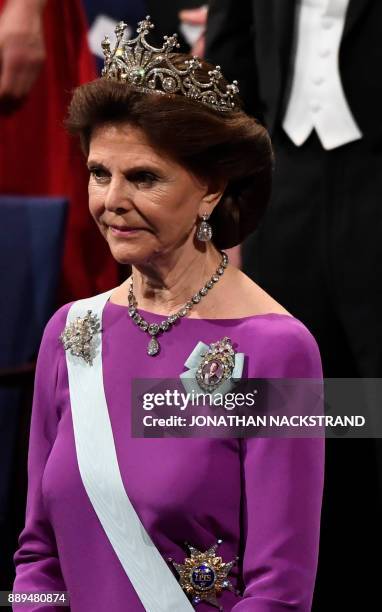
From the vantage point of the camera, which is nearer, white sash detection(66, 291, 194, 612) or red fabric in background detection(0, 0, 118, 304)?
white sash detection(66, 291, 194, 612)

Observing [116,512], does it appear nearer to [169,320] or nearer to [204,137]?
[169,320]

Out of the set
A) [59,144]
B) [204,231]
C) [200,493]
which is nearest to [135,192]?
[204,231]

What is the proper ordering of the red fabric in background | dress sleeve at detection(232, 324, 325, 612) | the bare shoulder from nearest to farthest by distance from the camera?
dress sleeve at detection(232, 324, 325, 612) < the bare shoulder < the red fabric in background

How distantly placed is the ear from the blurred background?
0.54 m

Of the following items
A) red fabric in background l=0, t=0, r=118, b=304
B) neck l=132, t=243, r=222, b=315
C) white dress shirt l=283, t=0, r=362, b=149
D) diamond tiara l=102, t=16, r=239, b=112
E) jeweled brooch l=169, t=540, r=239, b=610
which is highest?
red fabric in background l=0, t=0, r=118, b=304

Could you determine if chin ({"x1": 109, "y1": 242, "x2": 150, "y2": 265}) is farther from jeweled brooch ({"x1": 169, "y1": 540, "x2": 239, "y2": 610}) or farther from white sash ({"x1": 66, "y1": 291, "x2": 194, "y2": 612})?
jeweled brooch ({"x1": 169, "y1": 540, "x2": 239, "y2": 610})

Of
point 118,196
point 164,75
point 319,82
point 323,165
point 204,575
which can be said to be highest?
point 319,82

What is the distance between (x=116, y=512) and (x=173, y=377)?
7.7 inches

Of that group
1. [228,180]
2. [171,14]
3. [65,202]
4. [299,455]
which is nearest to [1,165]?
[65,202]

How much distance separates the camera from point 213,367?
170cm

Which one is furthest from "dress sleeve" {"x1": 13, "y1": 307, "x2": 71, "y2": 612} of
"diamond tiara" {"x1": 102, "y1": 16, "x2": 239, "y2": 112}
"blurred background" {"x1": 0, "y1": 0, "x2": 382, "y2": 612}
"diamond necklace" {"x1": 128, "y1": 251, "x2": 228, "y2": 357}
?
"blurred background" {"x1": 0, "y1": 0, "x2": 382, "y2": 612}

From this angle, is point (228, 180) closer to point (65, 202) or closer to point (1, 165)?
point (65, 202)

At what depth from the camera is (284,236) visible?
8.06ft

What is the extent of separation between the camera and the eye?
5.63 feet
